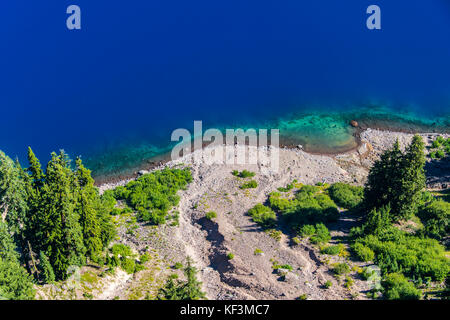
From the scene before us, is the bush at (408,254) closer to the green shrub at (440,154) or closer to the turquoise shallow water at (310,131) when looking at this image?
the green shrub at (440,154)

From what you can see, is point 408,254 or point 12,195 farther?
point 408,254

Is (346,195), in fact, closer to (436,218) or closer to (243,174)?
(436,218)

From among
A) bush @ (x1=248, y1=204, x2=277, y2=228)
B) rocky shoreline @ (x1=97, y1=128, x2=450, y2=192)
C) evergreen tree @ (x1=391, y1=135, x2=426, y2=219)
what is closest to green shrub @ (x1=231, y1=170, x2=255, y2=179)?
bush @ (x1=248, y1=204, x2=277, y2=228)

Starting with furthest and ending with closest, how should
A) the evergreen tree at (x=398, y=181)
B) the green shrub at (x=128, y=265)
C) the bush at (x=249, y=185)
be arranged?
the bush at (x=249, y=185) < the evergreen tree at (x=398, y=181) < the green shrub at (x=128, y=265)

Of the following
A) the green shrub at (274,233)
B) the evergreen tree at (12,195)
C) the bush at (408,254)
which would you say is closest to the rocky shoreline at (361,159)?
the green shrub at (274,233)

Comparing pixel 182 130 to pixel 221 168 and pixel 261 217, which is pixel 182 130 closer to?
pixel 221 168

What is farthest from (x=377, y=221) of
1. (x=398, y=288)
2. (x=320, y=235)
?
(x=398, y=288)
